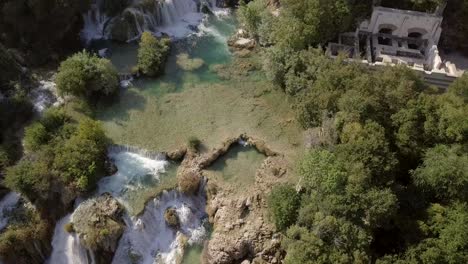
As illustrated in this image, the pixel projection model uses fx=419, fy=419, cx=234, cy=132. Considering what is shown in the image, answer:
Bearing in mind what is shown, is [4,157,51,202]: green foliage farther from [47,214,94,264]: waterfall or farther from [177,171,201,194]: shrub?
[177,171,201,194]: shrub

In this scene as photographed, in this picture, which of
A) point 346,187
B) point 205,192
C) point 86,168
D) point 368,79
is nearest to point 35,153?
point 86,168

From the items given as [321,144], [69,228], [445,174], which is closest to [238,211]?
[321,144]

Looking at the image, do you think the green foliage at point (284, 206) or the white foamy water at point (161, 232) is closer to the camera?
the green foliage at point (284, 206)

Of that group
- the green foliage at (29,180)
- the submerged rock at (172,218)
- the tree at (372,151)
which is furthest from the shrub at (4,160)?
the tree at (372,151)

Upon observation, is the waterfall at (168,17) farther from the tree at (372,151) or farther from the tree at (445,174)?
the tree at (445,174)

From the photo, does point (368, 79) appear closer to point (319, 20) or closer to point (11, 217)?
point (319, 20)

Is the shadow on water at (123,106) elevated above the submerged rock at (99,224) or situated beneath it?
elevated above

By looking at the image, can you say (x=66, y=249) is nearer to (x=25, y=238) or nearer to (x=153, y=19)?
(x=25, y=238)
